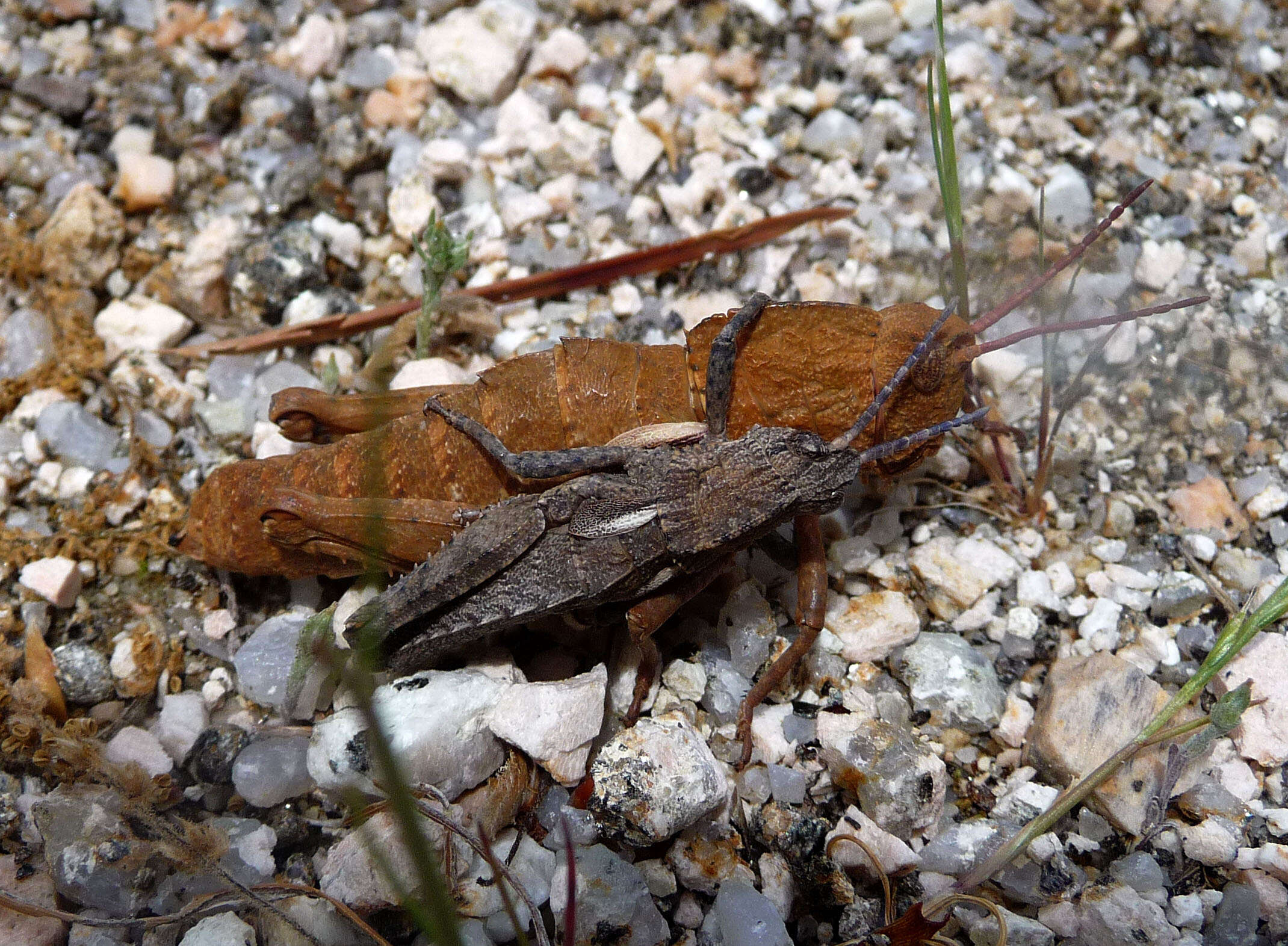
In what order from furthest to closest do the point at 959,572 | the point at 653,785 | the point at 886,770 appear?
the point at 959,572 → the point at 886,770 → the point at 653,785

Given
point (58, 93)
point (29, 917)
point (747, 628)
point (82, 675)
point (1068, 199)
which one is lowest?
point (29, 917)

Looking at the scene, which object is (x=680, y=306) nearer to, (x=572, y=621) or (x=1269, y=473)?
(x=572, y=621)

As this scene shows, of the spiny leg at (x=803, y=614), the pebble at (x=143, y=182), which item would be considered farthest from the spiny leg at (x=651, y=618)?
the pebble at (x=143, y=182)

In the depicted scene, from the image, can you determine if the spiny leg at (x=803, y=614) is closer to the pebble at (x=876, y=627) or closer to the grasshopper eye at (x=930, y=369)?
the pebble at (x=876, y=627)

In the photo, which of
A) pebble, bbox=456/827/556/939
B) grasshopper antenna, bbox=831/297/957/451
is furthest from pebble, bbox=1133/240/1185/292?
pebble, bbox=456/827/556/939

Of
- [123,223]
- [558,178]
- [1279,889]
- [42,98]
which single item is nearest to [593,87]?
[558,178]

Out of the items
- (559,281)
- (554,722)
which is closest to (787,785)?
(554,722)

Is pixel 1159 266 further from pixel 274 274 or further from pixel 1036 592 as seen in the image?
pixel 274 274
